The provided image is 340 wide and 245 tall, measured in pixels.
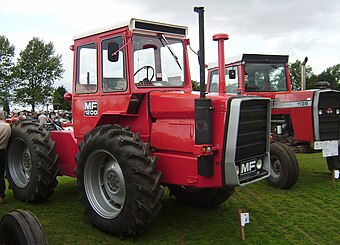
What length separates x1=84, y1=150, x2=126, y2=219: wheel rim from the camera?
495 cm

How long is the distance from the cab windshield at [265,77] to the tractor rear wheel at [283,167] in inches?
76.4

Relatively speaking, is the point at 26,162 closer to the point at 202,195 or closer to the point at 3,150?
the point at 3,150

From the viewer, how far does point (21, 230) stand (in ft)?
9.80

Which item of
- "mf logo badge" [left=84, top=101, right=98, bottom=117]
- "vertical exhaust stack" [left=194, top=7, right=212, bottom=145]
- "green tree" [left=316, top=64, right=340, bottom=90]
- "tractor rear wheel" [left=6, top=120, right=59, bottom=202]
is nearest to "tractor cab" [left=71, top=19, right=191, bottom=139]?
"mf logo badge" [left=84, top=101, right=98, bottom=117]

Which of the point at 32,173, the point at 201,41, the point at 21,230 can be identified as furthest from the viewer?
the point at 32,173

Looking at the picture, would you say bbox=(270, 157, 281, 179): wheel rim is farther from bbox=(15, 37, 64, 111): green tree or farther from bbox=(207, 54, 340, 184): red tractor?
bbox=(15, 37, 64, 111): green tree

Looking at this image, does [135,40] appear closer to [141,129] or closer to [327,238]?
[141,129]

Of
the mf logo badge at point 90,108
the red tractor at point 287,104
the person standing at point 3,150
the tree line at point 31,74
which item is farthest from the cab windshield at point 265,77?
the tree line at point 31,74

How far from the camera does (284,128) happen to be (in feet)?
28.9

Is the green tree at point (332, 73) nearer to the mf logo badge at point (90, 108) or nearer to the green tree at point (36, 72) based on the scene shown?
the green tree at point (36, 72)

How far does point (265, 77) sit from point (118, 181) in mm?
5660

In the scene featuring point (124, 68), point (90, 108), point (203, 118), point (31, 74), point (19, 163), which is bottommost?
point (19, 163)

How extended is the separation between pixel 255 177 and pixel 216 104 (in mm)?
1109

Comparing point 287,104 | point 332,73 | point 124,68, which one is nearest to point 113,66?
point 124,68
